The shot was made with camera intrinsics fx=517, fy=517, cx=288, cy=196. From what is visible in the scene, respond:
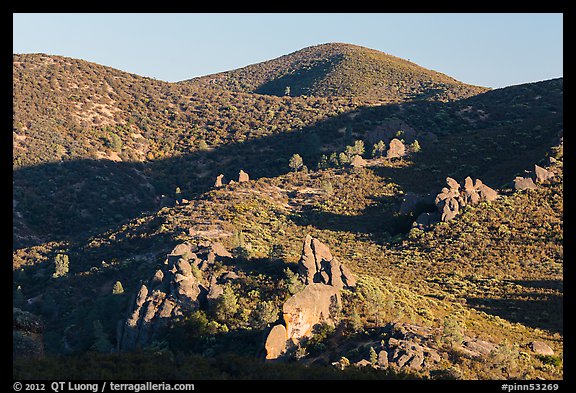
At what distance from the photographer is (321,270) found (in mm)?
39625

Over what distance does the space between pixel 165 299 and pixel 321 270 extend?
1187 cm

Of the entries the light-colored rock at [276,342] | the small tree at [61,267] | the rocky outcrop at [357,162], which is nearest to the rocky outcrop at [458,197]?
the rocky outcrop at [357,162]

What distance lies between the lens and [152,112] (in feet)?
411

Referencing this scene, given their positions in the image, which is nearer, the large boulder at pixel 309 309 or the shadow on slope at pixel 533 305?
the large boulder at pixel 309 309

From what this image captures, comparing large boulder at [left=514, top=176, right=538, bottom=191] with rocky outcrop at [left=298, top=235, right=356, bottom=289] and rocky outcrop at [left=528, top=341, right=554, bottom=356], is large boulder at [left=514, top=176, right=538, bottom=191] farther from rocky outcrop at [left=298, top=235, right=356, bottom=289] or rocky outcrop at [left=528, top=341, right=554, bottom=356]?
rocky outcrop at [left=298, top=235, right=356, bottom=289]

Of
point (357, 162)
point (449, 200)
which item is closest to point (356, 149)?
point (357, 162)

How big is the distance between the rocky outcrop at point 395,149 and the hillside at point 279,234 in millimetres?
264

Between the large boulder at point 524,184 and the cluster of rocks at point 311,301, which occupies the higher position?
the large boulder at point 524,184

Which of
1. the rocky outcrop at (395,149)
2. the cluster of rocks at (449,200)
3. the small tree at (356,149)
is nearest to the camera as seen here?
the cluster of rocks at (449,200)

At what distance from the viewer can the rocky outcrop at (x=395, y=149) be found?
8600cm

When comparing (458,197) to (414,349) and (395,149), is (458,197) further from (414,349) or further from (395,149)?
(414,349)

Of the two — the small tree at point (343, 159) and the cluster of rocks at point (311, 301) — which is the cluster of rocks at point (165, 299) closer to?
the cluster of rocks at point (311, 301)
